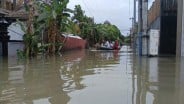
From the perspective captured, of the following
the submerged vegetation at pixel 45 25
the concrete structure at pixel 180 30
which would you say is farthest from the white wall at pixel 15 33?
the concrete structure at pixel 180 30

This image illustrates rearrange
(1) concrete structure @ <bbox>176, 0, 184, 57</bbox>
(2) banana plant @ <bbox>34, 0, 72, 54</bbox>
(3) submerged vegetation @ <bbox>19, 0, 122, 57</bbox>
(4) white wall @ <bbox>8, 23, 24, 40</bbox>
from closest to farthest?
(3) submerged vegetation @ <bbox>19, 0, 122, 57</bbox> < (1) concrete structure @ <bbox>176, 0, 184, 57</bbox> < (2) banana plant @ <bbox>34, 0, 72, 54</bbox> < (4) white wall @ <bbox>8, 23, 24, 40</bbox>

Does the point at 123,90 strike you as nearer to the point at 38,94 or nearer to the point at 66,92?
the point at 66,92

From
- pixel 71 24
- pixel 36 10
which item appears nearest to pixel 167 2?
pixel 71 24

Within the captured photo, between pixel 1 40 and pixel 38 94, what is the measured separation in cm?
2054

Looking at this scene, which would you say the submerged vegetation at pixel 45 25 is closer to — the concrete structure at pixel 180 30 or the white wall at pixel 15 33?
the white wall at pixel 15 33

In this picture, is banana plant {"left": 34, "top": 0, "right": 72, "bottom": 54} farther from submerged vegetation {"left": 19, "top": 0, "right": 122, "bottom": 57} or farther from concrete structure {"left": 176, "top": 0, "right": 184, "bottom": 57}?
concrete structure {"left": 176, "top": 0, "right": 184, "bottom": 57}

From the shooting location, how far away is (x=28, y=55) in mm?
25703

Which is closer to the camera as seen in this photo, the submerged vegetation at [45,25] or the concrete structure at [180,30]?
the submerged vegetation at [45,25]

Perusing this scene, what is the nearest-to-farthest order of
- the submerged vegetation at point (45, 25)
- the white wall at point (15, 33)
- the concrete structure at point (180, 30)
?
1. the submerged vegetation at point (45, 25)
2. the concrete structure at point (180, 30)
3. the white wall at point (15, 33)

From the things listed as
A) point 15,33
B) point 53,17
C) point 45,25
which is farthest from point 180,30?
point 15,33

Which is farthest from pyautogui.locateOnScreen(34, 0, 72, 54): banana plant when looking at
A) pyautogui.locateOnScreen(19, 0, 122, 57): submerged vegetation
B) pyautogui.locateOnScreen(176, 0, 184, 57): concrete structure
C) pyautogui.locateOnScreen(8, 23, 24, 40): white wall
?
pyautogui.locateOnScreen(176, 0, 184, 57): concrete structure

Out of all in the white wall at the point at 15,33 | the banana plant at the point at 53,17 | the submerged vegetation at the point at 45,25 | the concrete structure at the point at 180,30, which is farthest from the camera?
the white wall at the point at 15,33

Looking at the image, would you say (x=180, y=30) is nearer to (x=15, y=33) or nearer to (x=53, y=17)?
(x=53, y=17)

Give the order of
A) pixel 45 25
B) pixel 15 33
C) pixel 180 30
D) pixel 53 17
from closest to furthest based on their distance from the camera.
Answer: pixel 180 30 < pixel 53 17 < pixel 45 25 < pixel 15 33
